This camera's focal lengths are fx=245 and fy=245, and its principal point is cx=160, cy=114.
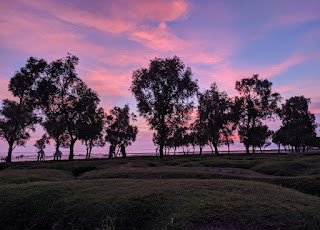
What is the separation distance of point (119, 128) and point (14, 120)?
3093cm

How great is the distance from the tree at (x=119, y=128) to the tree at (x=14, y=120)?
24792 millimetres

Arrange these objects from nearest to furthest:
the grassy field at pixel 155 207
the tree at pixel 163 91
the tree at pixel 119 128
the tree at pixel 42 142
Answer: the grassy field at pixel 155 207
the tree at pixel 163 91
the tree at pixel 119 128
the tree at pixel 42 142

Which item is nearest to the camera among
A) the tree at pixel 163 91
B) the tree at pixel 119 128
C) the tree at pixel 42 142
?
the tree at pixel 163 91

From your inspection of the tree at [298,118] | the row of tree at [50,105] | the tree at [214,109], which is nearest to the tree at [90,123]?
the row of tree at [50,105]

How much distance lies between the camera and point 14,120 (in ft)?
188

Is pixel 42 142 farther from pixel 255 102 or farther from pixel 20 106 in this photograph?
pixel 255 102

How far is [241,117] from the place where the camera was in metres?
73.6

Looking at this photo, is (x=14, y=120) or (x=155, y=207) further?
(x=14, y=120)

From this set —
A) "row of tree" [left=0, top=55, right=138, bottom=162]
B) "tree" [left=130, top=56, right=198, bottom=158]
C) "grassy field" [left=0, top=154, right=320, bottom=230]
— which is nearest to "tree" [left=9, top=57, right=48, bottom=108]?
"row of tree" [left=0, top=55, right=138, bottom=162]

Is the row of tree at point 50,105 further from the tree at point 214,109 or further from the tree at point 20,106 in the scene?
the tree at point 214,109

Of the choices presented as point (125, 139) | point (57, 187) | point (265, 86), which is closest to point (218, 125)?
point (265, 86)

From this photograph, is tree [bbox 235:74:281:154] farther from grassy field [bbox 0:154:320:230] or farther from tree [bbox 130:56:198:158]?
grassy field [bbox 0:154:320:230]

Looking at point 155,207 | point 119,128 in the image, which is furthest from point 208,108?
point 155,207

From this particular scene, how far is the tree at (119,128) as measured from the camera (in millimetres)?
78750
